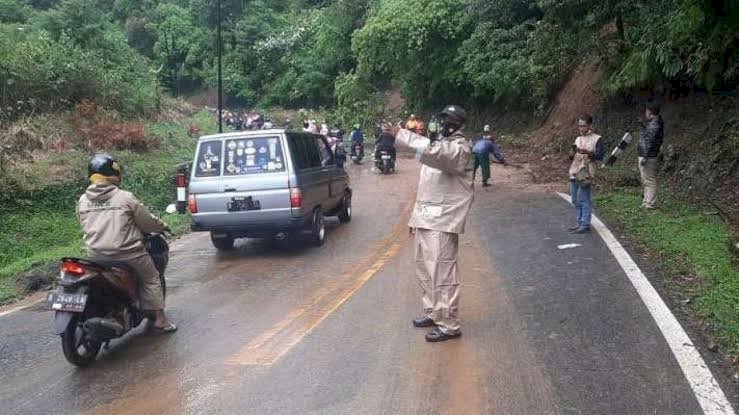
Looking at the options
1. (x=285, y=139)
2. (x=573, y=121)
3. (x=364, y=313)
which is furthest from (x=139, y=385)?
(x=573, y=121)

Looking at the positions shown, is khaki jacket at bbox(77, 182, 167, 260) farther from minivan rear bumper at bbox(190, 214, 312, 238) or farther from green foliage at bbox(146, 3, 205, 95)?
green foliage at bbox(146, 3, 205, 95)

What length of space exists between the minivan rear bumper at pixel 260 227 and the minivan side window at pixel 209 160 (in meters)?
0.69

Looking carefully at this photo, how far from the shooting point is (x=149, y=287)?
6.43 meters

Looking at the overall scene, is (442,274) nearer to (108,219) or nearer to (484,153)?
(108,219)

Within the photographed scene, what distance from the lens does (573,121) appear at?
931 inches

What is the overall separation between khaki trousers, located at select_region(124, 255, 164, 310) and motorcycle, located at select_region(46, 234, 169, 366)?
0.28 feet

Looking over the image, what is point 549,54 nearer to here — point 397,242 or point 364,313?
point 397,242

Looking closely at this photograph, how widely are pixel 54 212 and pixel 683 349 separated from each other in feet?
39.9

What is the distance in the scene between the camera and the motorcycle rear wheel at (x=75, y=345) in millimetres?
5648

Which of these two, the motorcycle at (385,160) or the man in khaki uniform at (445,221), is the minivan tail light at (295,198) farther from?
the motorcycle at (385,160)

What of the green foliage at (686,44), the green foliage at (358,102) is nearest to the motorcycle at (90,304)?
the green foliage at (686,44)

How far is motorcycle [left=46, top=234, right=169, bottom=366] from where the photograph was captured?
18.5 ft

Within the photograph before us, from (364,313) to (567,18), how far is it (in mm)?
15666

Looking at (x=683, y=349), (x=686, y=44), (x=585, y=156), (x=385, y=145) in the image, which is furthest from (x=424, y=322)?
(x=385, y=145)
